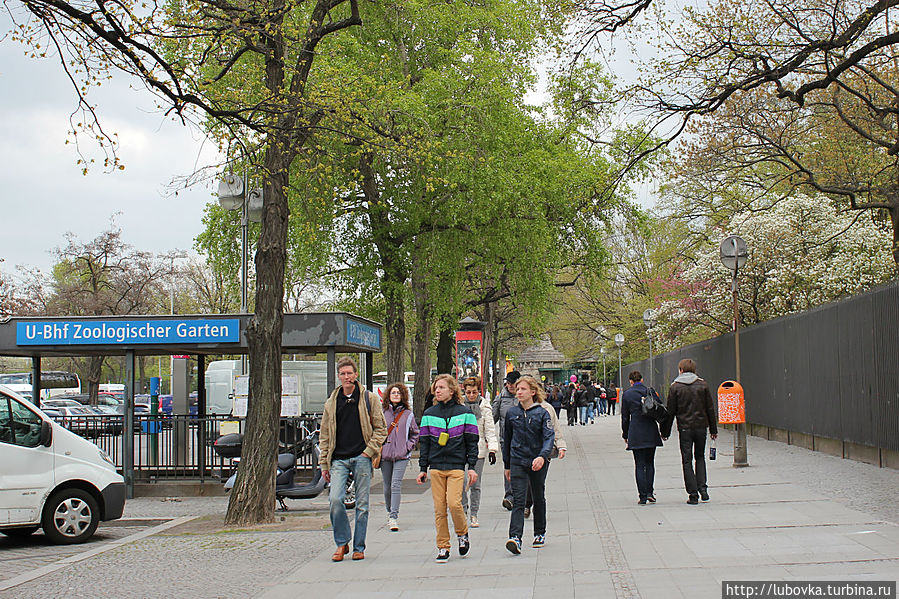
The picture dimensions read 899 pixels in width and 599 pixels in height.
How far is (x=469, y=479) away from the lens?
9.39 m

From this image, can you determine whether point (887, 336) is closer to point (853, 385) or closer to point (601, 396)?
point (853, 385)

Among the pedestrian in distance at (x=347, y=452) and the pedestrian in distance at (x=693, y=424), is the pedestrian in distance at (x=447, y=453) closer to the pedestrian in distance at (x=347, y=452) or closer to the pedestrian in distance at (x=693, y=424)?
the pedestrian in distance at (x=347, y=452)

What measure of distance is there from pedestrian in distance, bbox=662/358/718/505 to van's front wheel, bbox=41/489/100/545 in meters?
7.23

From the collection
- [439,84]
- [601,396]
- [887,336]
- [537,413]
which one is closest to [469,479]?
[537,413]

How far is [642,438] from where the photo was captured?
12.7 metres

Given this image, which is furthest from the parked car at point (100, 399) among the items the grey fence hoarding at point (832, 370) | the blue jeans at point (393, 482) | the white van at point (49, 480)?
the blue jeans at point (393, 482)

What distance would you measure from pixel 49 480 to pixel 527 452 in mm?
6027

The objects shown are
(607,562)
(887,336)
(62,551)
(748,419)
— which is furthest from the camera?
(748,419)

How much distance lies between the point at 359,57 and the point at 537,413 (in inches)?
651

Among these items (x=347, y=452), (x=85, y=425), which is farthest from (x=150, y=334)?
(x=347, y=452)

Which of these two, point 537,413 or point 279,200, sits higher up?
point 279,200

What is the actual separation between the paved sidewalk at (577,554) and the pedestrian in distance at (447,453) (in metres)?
0.33

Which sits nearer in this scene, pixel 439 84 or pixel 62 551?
pixel 62 551

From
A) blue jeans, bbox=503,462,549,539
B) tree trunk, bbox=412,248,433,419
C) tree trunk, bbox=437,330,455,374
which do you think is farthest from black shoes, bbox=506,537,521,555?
tree trunk, bbox=437,330,455,374
